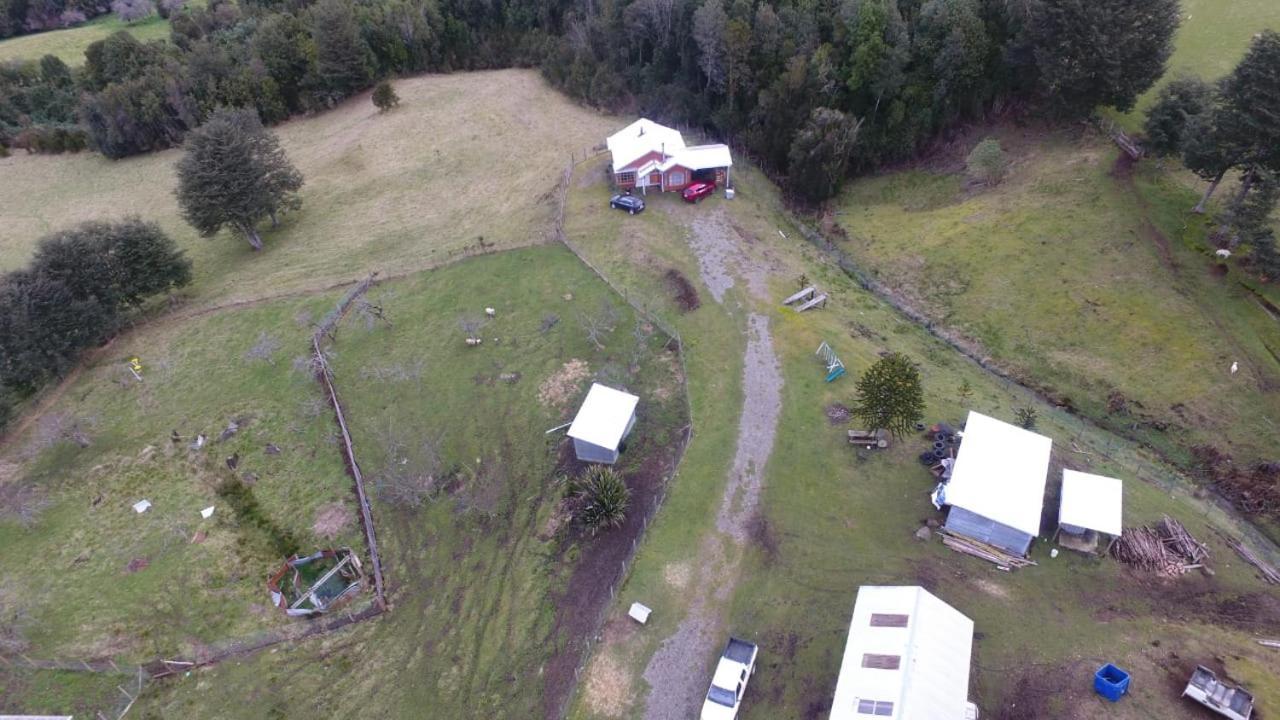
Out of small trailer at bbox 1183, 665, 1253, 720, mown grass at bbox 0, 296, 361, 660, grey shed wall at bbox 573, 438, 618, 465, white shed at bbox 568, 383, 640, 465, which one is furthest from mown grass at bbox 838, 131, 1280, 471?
mown grass at bbox 0, 296, 361, 660

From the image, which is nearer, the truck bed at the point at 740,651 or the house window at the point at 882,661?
the house window at the point at 882,661

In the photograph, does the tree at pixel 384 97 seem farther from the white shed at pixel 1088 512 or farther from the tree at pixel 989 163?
the white shed at pixel 1088 512

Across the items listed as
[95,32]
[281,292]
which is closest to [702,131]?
[281,292]

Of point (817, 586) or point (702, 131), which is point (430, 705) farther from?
point (702, 131)

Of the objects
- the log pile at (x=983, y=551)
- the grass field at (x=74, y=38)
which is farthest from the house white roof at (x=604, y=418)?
the grass field at (x=74, y=38)

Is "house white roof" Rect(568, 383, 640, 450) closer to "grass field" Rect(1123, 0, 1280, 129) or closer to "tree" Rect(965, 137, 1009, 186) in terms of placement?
"tree" Rect(965, 137, 1009, 186)

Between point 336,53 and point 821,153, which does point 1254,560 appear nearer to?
point 821,153
